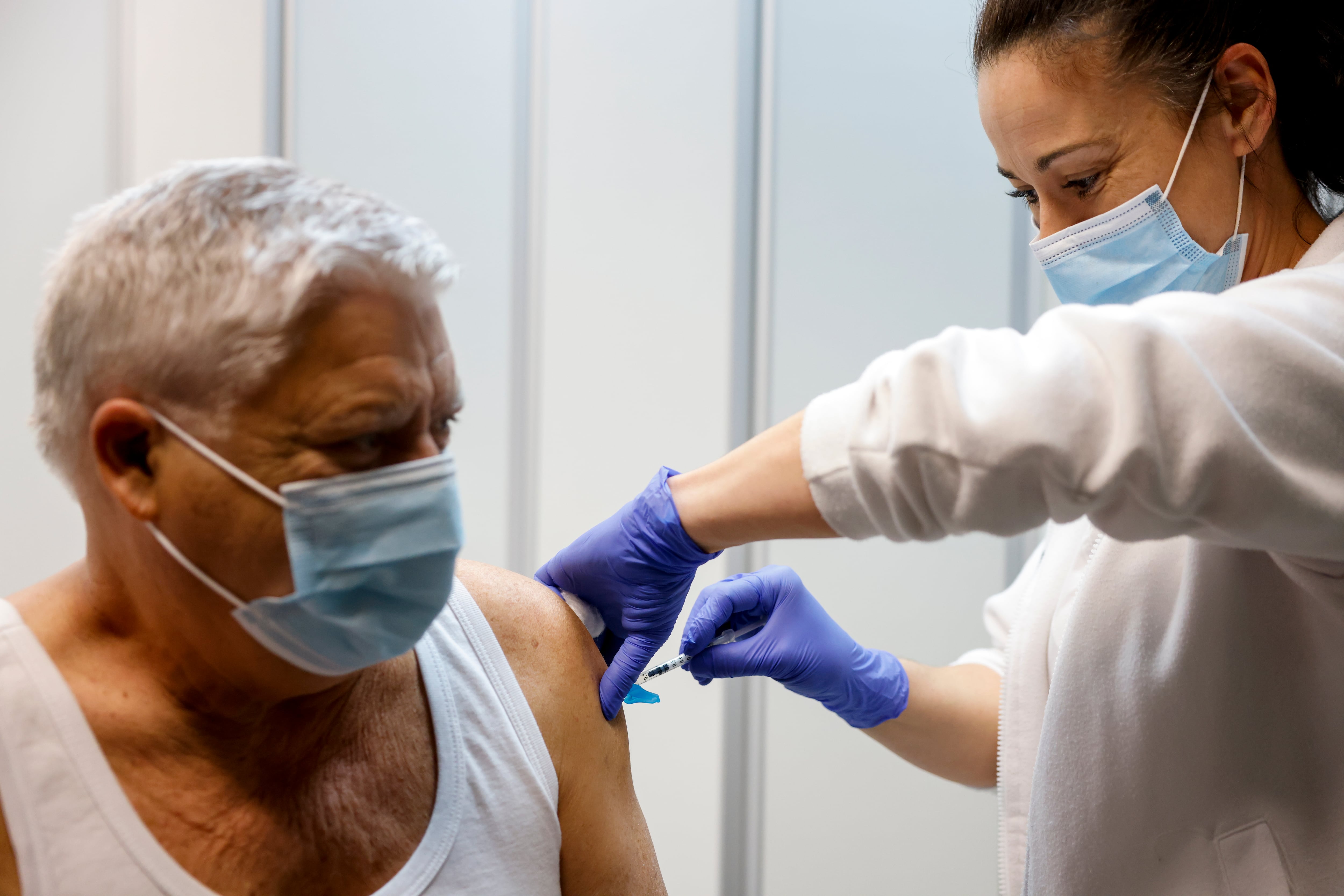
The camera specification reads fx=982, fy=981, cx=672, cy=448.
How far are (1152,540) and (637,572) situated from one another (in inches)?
22.8

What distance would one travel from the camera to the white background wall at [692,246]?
2.40 metres

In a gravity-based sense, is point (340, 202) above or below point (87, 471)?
above

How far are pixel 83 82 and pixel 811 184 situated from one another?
1.69m

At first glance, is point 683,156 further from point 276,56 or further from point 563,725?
point 563,725

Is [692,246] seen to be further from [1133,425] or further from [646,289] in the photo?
[1133,425]

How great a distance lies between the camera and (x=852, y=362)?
250 centimetres

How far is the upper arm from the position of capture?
44.4 inches

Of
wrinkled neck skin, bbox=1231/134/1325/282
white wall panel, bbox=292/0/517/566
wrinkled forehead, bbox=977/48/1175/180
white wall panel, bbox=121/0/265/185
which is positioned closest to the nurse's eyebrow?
wrinkled forehead, bbox=977/48/1175/180

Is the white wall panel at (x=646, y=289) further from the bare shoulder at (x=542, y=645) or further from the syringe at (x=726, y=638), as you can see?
the bare shoulder at (x=542, y=645)

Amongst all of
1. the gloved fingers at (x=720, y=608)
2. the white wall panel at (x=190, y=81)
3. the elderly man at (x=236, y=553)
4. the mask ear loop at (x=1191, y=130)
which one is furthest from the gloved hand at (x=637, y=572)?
the white wall panel at (x=190, y=81)

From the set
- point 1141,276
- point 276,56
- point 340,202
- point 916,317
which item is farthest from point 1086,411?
point 276,56

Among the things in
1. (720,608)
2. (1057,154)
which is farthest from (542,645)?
(1057,154)

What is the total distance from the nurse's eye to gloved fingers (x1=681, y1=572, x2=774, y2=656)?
685 mm

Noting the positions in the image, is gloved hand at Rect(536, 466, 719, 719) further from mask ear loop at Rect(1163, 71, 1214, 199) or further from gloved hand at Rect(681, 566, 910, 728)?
mask ear loop at Rect(1163, 71, 1214, 199)
